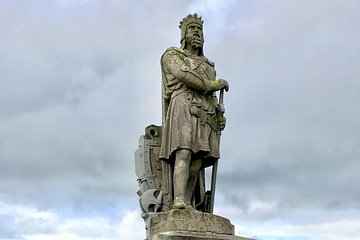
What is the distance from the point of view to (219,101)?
15.0 metres

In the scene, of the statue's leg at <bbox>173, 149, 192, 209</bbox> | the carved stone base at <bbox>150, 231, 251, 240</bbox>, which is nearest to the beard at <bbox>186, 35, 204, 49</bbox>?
the statue's leg at <bbox>173, 149, 192, 209</bbox>

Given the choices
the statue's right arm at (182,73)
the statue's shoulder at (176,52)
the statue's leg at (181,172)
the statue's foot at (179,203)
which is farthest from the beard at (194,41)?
the statue's foot at (179,203)

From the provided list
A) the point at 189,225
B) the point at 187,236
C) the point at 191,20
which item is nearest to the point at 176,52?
the point at 191,20

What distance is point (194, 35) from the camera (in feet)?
49.5

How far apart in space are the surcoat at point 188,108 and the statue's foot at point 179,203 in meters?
0.93

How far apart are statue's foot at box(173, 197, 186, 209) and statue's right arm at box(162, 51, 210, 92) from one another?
7.90 ft

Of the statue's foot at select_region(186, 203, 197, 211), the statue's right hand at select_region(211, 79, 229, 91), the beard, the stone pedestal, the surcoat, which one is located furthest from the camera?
the beard

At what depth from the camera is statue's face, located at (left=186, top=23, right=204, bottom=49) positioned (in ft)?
49.6

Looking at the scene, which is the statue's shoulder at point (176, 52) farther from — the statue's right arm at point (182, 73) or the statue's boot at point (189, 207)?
the statue's boot at point (189, 207)

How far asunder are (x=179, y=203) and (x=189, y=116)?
187 cm

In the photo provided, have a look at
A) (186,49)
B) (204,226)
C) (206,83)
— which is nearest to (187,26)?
(186,49)

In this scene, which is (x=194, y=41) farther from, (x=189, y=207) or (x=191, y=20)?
(x=189, y=207)

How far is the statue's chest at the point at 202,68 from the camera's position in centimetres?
1467

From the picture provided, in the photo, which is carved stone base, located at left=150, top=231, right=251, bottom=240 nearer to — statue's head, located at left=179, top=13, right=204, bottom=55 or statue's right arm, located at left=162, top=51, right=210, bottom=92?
statue's right arm, located at left=162, top=51, right=210, bottom=92
